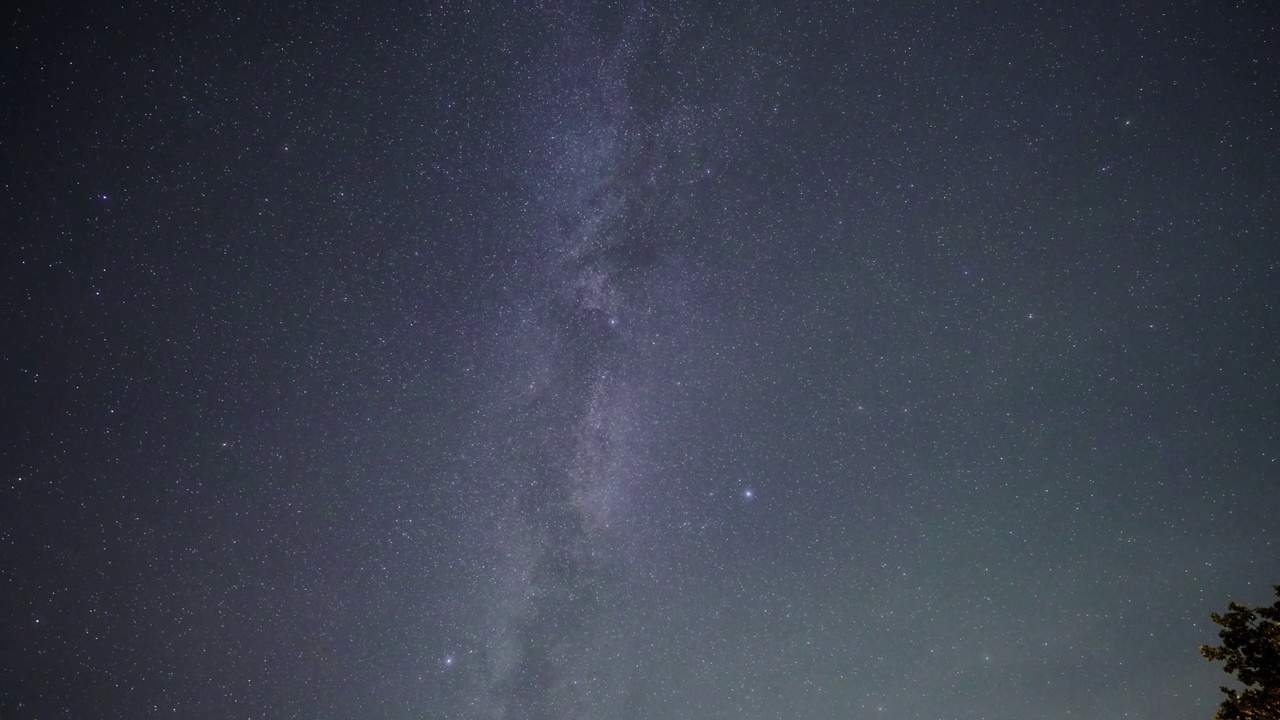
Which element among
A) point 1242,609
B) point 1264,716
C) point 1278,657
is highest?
point 1242,609

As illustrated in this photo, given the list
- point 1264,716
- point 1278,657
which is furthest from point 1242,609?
point 1264,716

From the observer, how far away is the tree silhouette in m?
11.8

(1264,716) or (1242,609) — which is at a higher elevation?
(1242,609)

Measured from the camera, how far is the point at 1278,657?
11898 millimetres

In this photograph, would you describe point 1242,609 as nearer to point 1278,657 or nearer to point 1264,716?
point 1278,657

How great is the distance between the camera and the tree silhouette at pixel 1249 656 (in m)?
11.8

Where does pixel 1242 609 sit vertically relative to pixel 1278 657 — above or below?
above

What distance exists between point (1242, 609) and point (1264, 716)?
1.66 meters

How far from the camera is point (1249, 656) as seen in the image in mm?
12164

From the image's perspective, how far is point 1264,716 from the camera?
1145 cm

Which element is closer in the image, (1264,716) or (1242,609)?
(1264,716)

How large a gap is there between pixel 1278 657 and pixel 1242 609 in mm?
787

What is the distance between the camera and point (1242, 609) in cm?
1238
